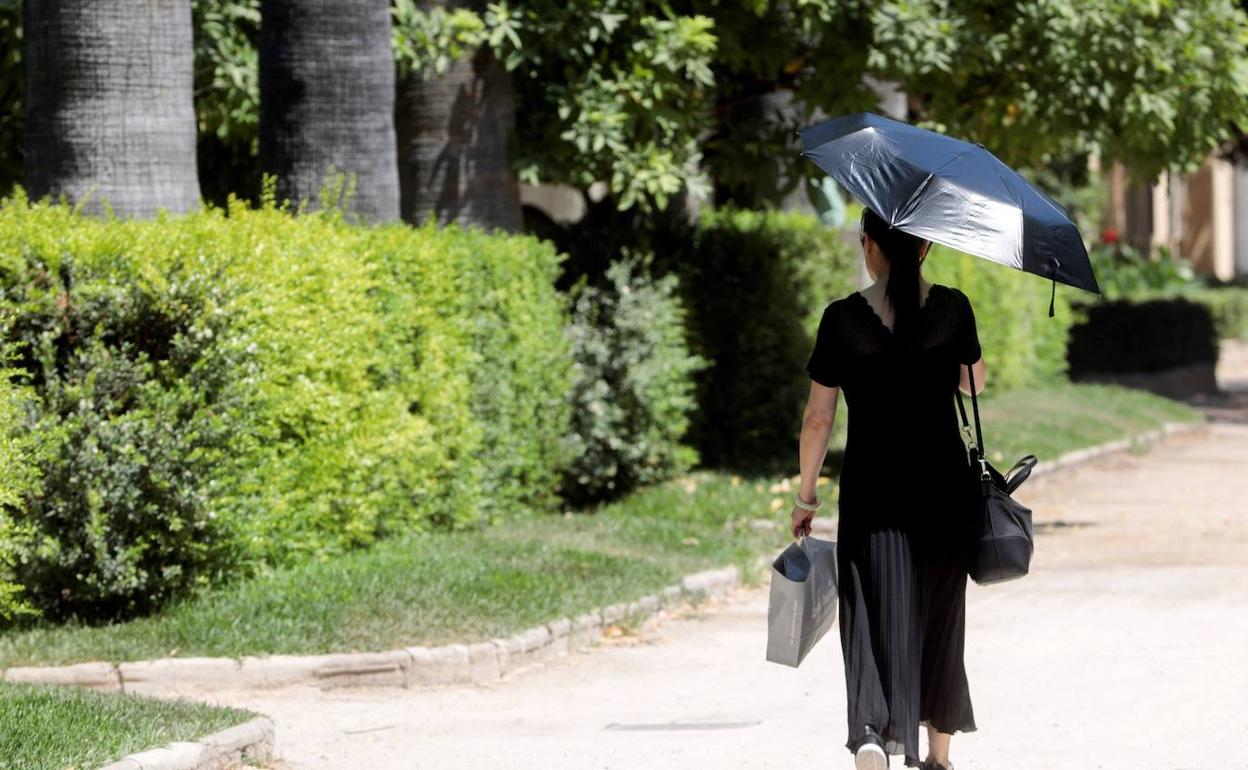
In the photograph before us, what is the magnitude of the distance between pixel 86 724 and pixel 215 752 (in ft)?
1.44

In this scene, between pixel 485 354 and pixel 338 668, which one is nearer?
pixel 338 668

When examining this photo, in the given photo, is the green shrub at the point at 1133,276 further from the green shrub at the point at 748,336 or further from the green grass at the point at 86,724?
the green grass at the point at 86,724

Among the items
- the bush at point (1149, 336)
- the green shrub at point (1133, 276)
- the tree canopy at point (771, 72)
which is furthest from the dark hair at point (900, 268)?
the green shrub at point (1133, 276)

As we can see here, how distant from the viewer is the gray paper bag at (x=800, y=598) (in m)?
5.29

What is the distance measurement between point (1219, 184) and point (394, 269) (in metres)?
43.4

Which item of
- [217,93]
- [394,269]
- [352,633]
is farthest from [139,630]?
[217,93]

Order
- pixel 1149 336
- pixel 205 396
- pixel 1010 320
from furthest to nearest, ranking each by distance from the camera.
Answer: pixel 1149 336, pixel 1010 320, pixel 205 396

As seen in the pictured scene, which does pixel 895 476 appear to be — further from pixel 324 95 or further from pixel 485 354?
pixel 485 354

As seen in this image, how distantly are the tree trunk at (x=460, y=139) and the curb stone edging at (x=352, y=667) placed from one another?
159 inches

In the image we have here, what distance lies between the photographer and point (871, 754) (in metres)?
5.07

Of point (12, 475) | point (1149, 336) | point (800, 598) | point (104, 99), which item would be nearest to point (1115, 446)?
point (1149, 336)

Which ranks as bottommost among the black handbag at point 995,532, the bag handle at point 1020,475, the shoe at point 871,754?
the shoe at point 871,754

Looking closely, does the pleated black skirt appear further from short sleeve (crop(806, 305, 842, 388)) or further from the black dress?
short sleeve (crop(806, 305, 842, 388))

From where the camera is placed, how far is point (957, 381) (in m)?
5.30
